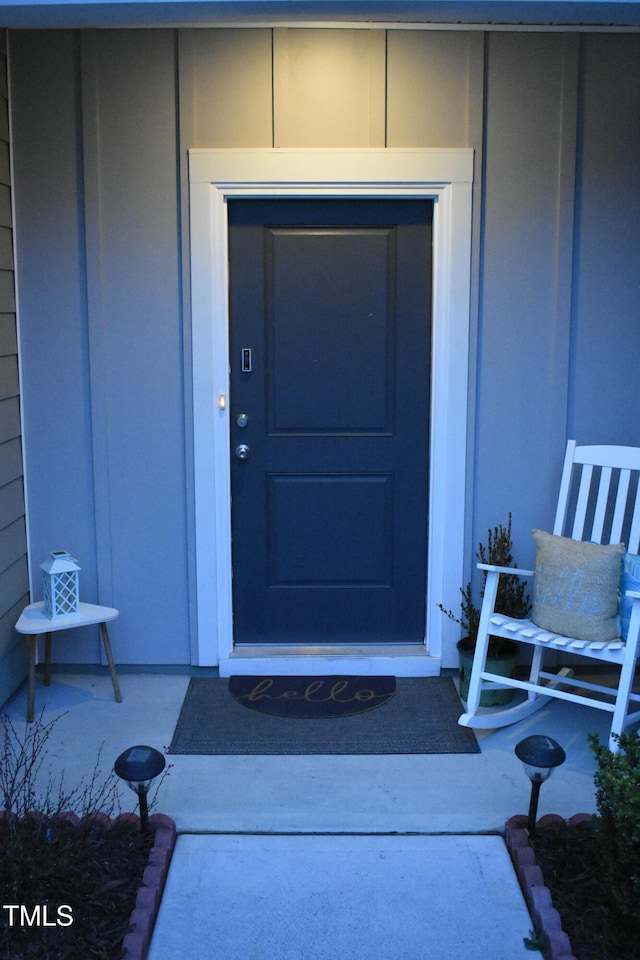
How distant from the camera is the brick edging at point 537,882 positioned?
2.30m

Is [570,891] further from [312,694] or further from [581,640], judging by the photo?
[312,694]

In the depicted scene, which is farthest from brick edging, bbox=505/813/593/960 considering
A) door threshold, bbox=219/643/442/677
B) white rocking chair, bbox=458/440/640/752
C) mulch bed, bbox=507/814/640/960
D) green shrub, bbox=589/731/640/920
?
door threshold, bbox=219/643/442/677

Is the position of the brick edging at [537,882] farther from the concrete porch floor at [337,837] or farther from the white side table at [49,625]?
the white side table at [49,625]

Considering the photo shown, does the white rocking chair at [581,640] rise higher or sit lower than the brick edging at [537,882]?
higher

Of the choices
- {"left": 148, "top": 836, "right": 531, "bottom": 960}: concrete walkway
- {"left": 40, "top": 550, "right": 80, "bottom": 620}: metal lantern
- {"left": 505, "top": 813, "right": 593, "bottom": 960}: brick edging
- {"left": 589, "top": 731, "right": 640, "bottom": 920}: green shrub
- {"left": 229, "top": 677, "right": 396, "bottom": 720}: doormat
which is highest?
{"left": 40, "top": 550, "right": 80, "bottom": 620}: metal lantern

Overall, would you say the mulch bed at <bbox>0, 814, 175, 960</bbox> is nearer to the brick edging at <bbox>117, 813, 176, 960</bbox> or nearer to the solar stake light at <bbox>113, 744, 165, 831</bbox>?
the brick edging at <bbox>117, 813, 176, 960</bbox>

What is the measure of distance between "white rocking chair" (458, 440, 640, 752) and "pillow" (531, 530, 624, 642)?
0.13 feet

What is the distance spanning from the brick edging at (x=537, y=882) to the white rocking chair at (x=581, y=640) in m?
0.46

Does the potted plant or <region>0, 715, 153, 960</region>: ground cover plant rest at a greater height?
the potted plant

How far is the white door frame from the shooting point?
3660 mm

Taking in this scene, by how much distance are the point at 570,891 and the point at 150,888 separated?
1.07 meters

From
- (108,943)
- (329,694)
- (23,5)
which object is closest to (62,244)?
(23,5)

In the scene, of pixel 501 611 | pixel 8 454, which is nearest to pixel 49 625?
pixel 8 454

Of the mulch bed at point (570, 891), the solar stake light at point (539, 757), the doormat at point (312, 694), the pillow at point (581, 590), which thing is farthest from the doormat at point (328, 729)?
the solar stake light at point (539, 757)
